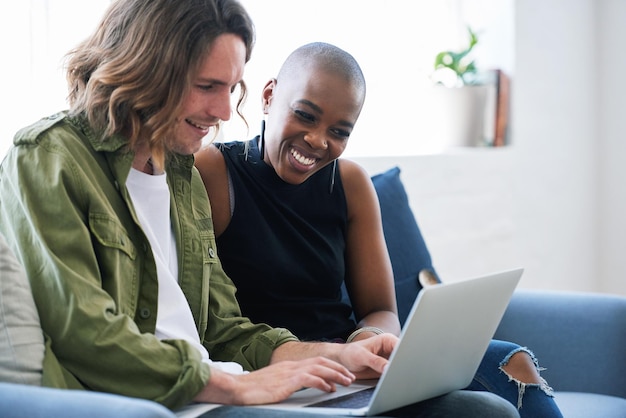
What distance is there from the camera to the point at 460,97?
3.37m

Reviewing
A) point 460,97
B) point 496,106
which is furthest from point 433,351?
point 496,106

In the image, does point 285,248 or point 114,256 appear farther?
point 285,248

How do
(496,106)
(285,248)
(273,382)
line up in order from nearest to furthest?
1. (273,382)
2. (285,248)
3. (496,106)

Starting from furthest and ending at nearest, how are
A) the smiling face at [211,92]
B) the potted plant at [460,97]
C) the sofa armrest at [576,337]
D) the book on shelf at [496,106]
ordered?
the book on shelf at [496,106] → the potted plant at [460,97] → the sofa armrest at [576,337] → the smiling face at [211,92]

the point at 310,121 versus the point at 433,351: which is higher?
the point at 310,121

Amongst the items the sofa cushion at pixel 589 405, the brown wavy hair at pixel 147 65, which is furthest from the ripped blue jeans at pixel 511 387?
the brown wavy hair at pixel 147 65

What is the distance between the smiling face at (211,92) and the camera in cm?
147

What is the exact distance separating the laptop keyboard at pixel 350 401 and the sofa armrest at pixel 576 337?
2.89 feet

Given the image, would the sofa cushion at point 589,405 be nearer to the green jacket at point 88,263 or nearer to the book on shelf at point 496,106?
the green jacket at point 88,263

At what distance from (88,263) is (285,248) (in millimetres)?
A: 585

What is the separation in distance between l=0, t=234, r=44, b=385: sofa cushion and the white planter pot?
7.34ft

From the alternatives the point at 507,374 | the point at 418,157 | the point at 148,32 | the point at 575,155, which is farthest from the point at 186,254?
the point at 575,155

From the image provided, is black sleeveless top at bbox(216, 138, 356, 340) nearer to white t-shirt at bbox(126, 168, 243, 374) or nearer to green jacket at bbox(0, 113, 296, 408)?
white t-shirt at bbox(126, 168, 243, 374)

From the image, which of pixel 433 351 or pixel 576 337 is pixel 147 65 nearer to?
pixel 433 351
